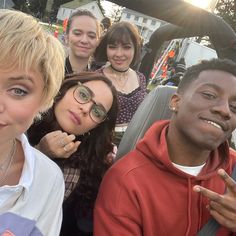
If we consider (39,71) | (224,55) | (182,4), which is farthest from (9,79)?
(224,55)

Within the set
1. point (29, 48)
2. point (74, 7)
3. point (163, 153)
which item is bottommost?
point (74, 7)

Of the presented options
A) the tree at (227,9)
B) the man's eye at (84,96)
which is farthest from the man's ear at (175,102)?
the tree at (227,9)

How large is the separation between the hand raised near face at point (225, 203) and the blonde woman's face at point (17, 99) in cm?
71

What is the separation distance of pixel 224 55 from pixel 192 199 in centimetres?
82

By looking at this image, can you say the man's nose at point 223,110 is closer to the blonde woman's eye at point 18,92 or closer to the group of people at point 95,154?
the group of people at point 95,154

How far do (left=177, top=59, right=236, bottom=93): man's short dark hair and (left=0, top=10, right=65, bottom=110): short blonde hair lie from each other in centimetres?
80

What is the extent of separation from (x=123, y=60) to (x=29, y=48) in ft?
6.30

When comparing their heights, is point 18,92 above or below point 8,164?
above

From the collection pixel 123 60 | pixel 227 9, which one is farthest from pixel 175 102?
pixel 227 9

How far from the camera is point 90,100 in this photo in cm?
195

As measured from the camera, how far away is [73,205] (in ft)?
6.91

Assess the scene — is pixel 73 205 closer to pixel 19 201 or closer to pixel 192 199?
pixel 192 199

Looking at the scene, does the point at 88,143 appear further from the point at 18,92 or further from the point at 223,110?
the point at 18,92

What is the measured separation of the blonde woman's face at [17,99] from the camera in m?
1.29
